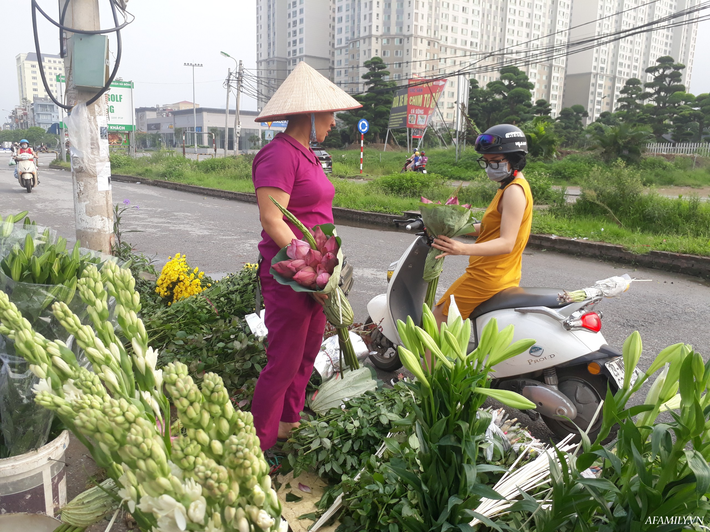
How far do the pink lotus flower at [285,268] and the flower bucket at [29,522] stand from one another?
3.14ft

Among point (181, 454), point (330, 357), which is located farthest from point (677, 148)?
point (181, 454)

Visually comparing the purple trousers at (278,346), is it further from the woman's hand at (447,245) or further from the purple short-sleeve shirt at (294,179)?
the woman's hand at (447,245)

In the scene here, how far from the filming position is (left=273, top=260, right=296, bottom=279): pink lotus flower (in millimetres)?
1820

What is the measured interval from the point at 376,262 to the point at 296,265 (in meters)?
5.65

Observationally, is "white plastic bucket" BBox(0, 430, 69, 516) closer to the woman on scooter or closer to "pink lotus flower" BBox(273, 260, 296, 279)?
"pink lotus flower" BBox(273, 260, 296, 279)

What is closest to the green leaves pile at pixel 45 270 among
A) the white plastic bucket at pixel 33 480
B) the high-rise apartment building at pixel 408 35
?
the white plastic bucket at pixel 33 480

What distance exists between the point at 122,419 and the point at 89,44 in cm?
369

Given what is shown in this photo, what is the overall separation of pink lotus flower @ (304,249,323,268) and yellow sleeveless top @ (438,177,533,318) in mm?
1301

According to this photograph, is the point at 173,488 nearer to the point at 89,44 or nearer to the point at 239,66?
the point at 89,44

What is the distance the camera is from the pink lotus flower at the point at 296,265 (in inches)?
71.7

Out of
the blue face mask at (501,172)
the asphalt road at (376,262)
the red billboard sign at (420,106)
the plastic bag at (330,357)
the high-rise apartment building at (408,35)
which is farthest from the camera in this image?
the high-rise apartment building at (408,35)

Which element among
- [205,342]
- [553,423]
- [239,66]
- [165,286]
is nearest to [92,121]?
[165,286]

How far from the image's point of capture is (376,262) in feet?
24.5

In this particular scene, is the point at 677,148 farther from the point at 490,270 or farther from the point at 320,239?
the point at 320,239
